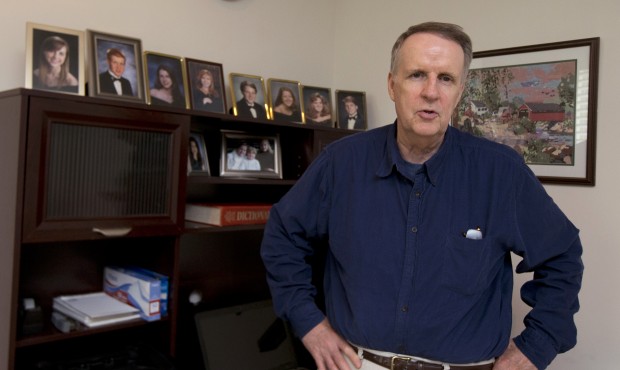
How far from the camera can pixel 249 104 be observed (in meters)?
2.34

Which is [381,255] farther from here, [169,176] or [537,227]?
[169,176]

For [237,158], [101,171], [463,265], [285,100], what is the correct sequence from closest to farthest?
[463,265] < [101,171] < [237,158] < [285,100]

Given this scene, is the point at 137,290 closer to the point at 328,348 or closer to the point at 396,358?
the point at 328,348

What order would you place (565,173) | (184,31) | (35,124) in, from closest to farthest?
(35,124), (565,173), (184,31)

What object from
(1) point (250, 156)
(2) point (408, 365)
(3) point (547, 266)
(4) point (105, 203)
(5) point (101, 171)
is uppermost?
(1) point (250, 156)

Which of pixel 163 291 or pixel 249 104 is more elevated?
pixel 249 104

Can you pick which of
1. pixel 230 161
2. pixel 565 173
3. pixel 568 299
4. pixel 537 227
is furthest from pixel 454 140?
pixel 230 161

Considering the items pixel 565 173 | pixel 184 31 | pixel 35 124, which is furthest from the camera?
pixel 184 31

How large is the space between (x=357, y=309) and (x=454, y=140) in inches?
20.7

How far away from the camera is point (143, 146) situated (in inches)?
68.4

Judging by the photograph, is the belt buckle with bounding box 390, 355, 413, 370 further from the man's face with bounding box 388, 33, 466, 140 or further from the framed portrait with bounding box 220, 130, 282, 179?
the framed portrait with bounding box 220, 130, 282, 179

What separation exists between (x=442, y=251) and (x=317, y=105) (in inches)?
55.8

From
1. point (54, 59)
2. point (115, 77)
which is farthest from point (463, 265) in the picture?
point (54, 59)

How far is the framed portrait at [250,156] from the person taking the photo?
221cm
